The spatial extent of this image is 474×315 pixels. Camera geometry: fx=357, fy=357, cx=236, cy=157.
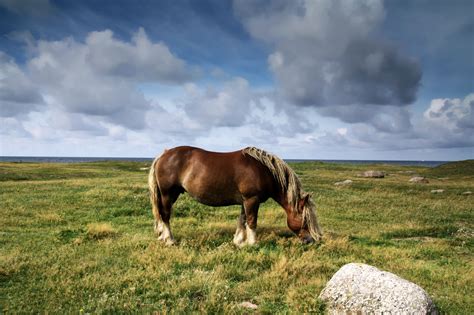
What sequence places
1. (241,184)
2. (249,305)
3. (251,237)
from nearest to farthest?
(249,305) < (241,184) < (251,237)

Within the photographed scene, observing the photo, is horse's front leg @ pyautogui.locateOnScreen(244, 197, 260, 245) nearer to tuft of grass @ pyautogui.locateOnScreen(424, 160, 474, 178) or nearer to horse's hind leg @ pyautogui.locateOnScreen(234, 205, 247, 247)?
horse's hind leg @ pyautogui.locateOnScreen(234, 205, 247, 247)

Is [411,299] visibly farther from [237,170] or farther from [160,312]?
[237,170]

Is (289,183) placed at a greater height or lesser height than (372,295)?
greater

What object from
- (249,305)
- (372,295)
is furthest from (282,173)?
(372,295)

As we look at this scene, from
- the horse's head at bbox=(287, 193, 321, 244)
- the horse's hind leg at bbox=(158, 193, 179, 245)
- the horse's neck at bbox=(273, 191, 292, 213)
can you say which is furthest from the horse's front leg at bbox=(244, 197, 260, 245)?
the horse's hind leg at bbox=(158, 193, 179, 245)

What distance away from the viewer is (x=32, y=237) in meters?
12.1

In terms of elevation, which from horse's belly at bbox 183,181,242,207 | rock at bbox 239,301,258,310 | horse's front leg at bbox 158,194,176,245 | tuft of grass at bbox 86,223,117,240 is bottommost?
rock at bbox 239,301,258,310

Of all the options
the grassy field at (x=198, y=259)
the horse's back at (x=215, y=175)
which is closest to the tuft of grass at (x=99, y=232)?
the grassy field at (x=198, y=259)

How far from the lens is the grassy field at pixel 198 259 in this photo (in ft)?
22.6

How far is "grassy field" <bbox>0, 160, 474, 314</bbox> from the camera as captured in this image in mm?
6895

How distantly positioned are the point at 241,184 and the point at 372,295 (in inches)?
203

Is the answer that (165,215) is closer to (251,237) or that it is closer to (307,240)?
(251,237)

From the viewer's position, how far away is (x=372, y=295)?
6199 millimetres

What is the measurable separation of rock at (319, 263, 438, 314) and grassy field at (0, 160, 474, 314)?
16.2 inches
